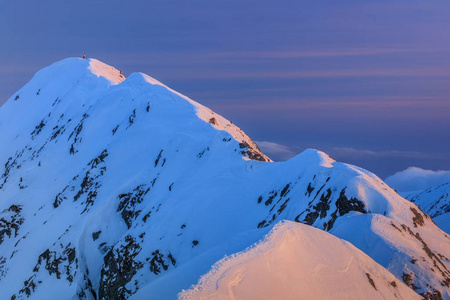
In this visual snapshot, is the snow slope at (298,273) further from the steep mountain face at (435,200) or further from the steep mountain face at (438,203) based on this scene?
the steep mountain face at (435,200)

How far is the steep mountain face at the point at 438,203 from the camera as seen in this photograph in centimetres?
10831

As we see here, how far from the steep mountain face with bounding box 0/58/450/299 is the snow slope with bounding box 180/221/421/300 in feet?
3.99

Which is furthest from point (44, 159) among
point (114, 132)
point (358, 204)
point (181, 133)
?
point (358, 204)

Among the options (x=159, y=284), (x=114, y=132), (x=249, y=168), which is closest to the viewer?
(x=159, y=284)

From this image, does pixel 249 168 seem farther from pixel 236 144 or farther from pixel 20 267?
pixel 20 267

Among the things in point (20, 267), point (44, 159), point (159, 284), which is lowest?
point (20, 267)

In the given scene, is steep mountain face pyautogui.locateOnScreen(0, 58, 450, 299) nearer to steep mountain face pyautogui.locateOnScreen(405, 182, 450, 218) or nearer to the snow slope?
the snow slope

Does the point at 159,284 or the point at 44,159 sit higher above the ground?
the point at 159,284

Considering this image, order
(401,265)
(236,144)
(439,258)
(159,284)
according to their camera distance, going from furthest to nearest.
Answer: (236,144)
(439,258)
(401,265)
(159,284)

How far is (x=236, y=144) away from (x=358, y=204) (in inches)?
702

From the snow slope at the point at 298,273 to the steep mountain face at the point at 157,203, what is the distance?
1217 mm

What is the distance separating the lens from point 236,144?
4750cm

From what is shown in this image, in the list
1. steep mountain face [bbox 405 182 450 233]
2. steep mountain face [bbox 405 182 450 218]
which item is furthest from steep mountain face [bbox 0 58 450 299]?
steep mountain face [bbox 405 182 450 218]

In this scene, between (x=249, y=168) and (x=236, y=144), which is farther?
(x=236, y=144)
